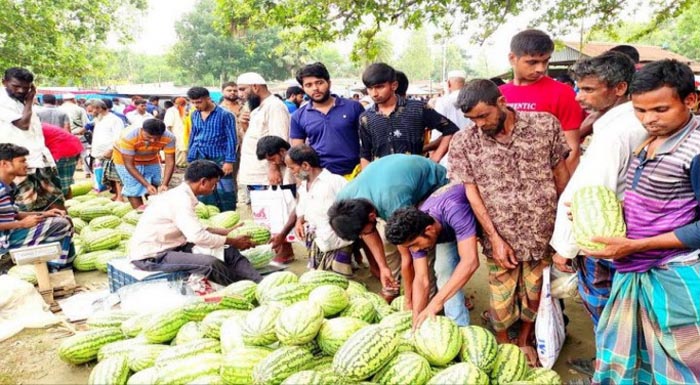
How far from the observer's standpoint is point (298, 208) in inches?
197

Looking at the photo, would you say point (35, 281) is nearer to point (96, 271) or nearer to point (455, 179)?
point (96, 271)

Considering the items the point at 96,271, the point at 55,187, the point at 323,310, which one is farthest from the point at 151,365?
the point at 55,187

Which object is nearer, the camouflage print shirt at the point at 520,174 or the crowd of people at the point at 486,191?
the crowd of people at the point at 486,191

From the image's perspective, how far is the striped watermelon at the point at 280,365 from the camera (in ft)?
8.83

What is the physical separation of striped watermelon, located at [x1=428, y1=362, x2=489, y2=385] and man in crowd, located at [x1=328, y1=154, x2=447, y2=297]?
111 cm

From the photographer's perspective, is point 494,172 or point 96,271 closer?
point 494,172

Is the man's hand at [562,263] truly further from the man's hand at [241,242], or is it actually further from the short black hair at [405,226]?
the man's hand at [241,242]

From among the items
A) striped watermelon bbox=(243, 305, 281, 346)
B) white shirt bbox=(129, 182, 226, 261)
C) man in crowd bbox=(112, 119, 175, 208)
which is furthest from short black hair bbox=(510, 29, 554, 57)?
man in crowd bbox=(112, 119, 175, 208)

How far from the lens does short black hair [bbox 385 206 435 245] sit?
2904 mm

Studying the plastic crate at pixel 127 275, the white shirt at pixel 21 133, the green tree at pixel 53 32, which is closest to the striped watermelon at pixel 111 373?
the plastic crate at pixel 127 275

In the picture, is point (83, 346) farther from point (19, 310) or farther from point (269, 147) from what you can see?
point (269, 147)

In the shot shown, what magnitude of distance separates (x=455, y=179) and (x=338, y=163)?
198 cm

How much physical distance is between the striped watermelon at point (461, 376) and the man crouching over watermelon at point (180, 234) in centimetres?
283

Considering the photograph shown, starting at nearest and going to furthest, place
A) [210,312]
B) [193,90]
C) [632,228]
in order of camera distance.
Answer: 1. [632,228]
2. [210,312]
3. [193,90]
